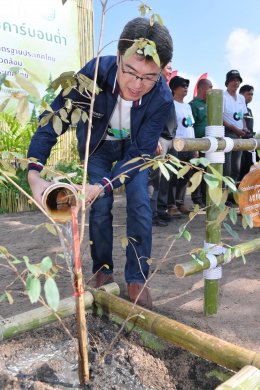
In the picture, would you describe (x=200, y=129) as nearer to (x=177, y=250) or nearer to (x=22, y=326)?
(x=177, y=250)

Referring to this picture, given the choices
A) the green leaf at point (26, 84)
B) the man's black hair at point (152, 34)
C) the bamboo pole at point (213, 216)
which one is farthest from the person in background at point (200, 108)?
the green leaf at point (26, 84)

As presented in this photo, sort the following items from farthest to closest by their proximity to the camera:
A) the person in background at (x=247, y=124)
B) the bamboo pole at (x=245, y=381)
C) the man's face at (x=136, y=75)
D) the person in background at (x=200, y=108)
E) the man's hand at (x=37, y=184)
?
the person in background at (x=247, y=124)
the person in background at (x=200, y=108)
the man's face at (x=136, y=75)
the man's hand at (x=37, y=184)
the bamboo pole at (x=245, y=381)

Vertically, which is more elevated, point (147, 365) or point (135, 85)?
point (135, 85)

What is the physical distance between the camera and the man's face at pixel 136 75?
5.16ft

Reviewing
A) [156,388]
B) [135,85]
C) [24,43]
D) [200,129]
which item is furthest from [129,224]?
[24,43]

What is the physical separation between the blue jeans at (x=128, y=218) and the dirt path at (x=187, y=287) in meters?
0.15

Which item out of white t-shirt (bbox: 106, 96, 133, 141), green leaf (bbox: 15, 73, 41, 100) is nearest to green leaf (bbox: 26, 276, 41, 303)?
green leaf (bbox: 15, 73, 41, 100)

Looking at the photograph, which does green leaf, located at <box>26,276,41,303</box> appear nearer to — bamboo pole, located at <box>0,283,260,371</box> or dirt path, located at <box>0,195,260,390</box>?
dirt path, located at <box>0,195,260,390</box>

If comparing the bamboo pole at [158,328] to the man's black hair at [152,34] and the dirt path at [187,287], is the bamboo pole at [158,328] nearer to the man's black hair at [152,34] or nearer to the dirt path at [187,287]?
the dirt path at [187,287]

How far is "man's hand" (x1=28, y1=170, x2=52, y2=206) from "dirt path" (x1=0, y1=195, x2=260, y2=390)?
15cm

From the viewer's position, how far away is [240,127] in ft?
15.9

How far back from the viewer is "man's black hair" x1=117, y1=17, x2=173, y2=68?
62.6 inches

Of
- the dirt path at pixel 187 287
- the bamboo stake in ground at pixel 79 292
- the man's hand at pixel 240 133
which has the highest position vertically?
the man's hand at pixel 240 133

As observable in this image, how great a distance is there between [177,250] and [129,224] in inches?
51.1
